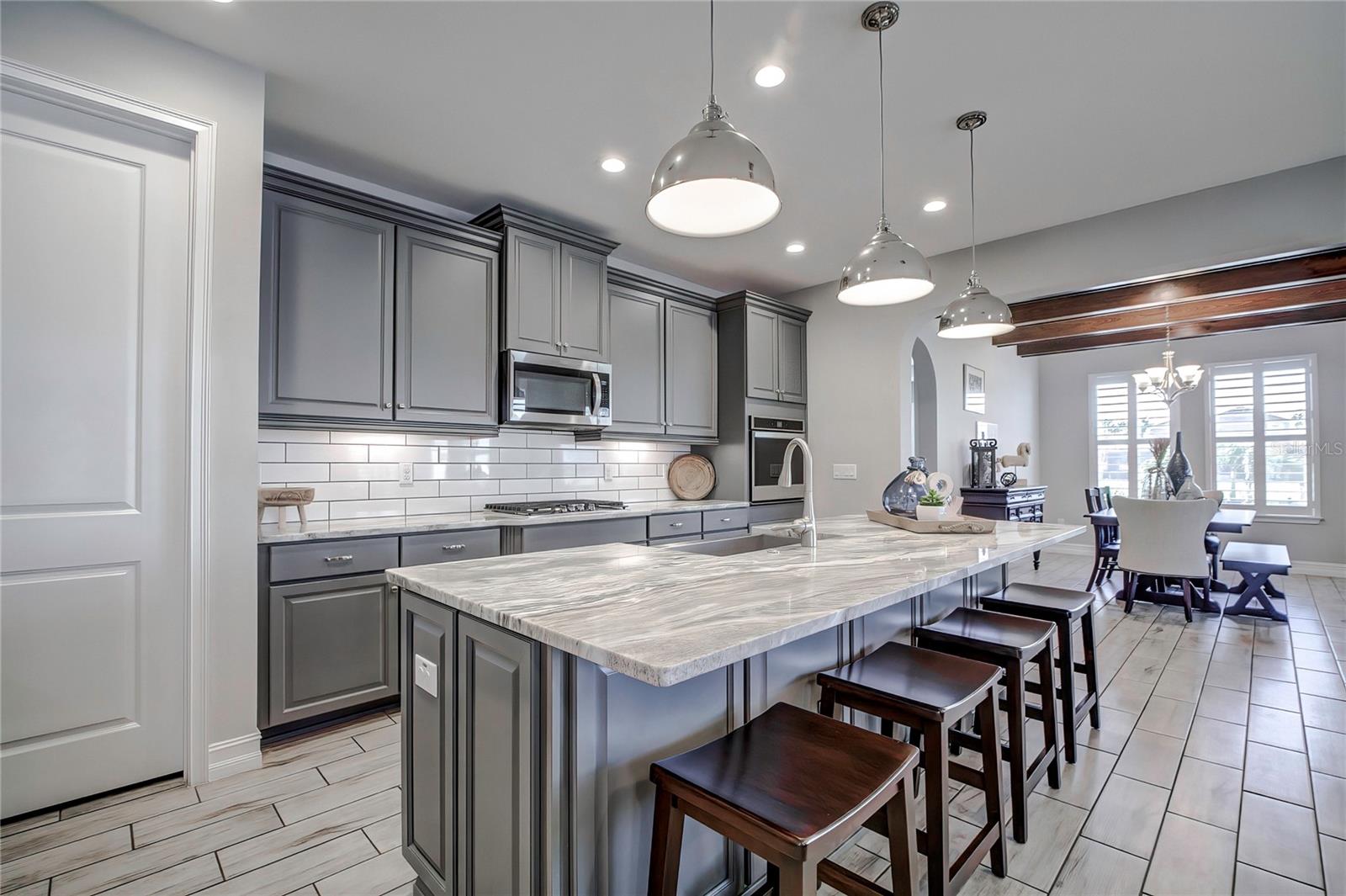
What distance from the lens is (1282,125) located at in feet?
8.46

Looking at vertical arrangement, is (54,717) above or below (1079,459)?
below

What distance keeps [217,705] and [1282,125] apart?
500cm

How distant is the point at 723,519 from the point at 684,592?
2964 millimetres

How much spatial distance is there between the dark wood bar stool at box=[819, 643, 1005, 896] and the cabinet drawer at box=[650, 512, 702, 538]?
2147 millimetres

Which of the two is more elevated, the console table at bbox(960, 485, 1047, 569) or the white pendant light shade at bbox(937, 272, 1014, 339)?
the white pendant light shade at bbox(937, 272, 1014, 339)

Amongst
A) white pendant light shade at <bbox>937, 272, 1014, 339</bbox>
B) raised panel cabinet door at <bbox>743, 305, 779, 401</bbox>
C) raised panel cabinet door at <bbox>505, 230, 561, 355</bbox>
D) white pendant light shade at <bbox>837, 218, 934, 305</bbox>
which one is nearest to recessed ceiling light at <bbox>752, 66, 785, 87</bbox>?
white pendant light shade at <bbox>837, 218, 934, 305</bbox>

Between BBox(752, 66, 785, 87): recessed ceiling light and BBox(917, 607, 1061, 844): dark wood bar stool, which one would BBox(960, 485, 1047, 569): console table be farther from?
BBox(752, 66, 785, 87): recessed ceiling light

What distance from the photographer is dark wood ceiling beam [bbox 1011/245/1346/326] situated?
3.95m

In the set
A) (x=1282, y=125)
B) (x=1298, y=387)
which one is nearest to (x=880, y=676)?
(x=1282, y=125)

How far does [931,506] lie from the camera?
2.71 metres

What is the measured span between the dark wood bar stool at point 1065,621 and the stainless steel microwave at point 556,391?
237 centimetres

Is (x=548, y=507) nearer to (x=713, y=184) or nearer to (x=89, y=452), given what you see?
(x=89, y=452)

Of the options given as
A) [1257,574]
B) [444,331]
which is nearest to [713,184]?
[444,331]

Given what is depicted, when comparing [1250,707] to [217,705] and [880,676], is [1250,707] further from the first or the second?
[217,705]
